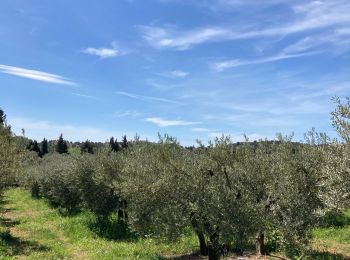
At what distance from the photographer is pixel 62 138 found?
478 feet

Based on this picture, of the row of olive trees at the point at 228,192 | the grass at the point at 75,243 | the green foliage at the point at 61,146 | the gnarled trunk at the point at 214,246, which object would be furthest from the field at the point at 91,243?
the green foliage at the point at 61,146

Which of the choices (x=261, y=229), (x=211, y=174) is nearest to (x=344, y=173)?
(x=261, y=229)

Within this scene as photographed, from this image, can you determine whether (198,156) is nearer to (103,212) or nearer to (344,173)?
(344,173)

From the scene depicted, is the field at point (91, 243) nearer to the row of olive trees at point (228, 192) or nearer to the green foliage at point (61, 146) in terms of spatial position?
the row of olive trees at point (228, 192)

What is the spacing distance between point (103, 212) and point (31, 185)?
109ft

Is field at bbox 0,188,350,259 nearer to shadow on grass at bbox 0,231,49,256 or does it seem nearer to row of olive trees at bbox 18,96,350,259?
shadow on grass at bbox 0,231,49,256

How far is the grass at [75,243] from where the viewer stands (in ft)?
Answer: 72.8

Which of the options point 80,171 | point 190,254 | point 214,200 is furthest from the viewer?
point 80,171

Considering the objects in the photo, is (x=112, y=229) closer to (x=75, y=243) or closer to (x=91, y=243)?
(x=75, y=243)

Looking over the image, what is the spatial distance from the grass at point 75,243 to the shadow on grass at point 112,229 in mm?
82

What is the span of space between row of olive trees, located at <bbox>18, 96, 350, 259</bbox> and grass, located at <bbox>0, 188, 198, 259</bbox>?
6.31 ft

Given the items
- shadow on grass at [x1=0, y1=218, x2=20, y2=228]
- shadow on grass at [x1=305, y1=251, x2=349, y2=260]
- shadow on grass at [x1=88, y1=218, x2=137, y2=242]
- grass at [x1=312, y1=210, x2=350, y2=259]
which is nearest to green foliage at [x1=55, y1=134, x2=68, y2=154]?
shadow on grass at [x1=0, y1=218, x2=20, y2=228]

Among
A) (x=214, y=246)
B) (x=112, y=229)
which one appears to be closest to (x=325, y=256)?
(x=214, y=246)

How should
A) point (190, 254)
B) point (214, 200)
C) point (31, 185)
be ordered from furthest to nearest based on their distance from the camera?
point (31, 185), point (190, 254), point (214, 200)
